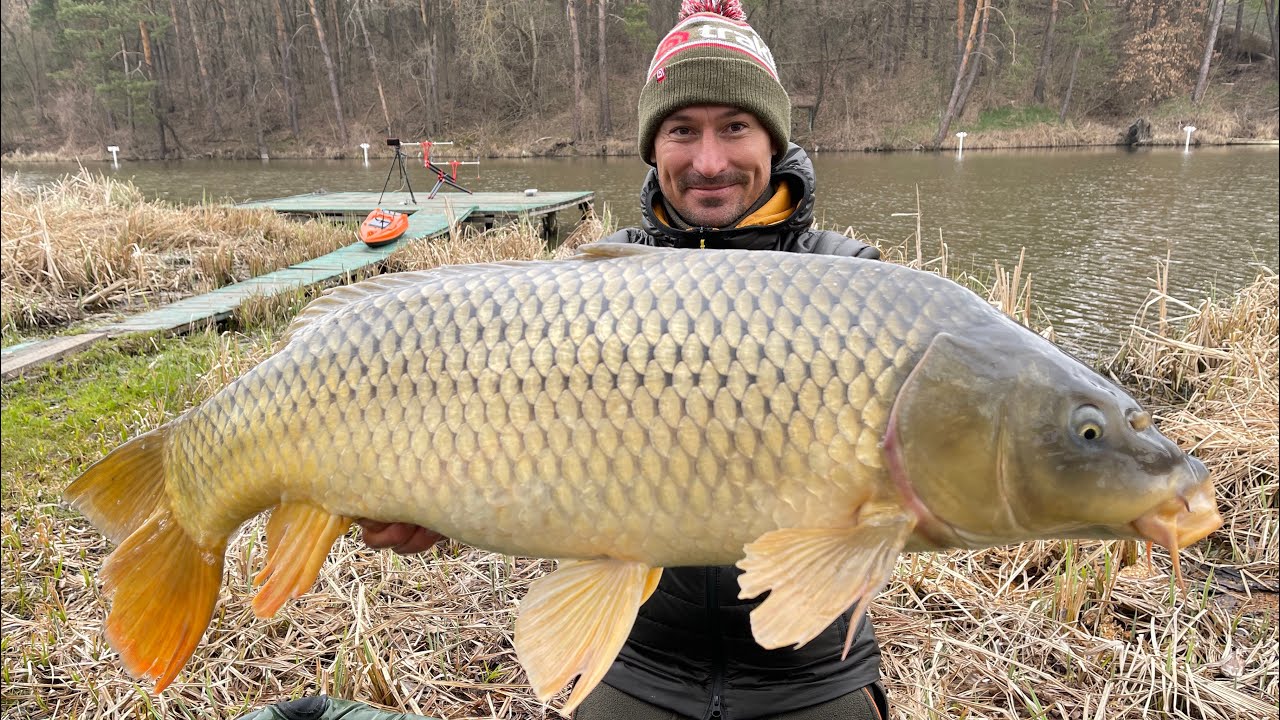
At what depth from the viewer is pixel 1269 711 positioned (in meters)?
1.70

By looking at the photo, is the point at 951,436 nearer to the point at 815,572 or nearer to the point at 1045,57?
the point at 815,572

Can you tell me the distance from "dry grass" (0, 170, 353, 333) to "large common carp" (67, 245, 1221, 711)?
492 cm

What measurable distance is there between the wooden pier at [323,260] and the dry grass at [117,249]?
423 mm

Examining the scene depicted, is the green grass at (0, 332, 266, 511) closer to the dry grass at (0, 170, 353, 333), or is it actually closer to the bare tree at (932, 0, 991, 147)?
the dry grass at (0, 170, 353, 333)

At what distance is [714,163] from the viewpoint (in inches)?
65.4

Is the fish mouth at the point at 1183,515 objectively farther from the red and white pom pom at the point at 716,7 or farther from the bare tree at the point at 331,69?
the bare tree at the point at 331,69

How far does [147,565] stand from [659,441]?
82 cm

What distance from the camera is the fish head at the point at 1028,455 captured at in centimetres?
86

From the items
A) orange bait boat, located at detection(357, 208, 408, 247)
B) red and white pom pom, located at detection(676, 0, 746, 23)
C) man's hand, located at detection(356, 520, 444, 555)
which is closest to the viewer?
man's hand, located at detection(356, 520, 444, 555)

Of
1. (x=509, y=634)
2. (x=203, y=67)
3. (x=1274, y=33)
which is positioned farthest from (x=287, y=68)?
(x=1274, y=33)

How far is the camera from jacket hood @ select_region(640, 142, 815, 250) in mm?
1642

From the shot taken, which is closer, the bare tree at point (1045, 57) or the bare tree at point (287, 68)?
the bare tree at point (1045, 57)

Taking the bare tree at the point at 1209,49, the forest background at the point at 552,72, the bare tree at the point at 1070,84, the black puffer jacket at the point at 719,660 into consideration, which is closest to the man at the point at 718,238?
the black puffer jacket at the point at 719,660

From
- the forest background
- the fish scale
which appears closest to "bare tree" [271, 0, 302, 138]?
the forest background
